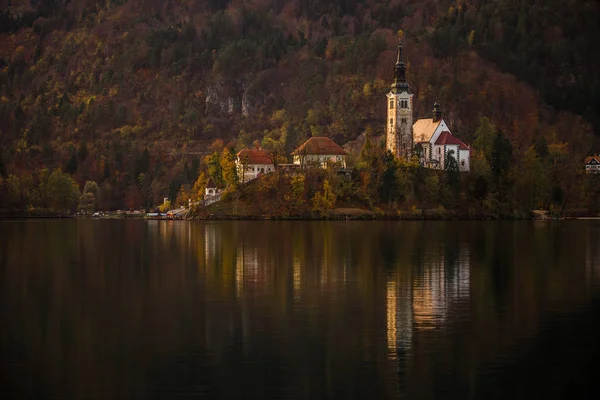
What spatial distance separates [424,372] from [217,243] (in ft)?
208

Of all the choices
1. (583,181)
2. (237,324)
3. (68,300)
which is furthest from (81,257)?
(583,181)

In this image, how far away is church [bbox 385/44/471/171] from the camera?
173 meters

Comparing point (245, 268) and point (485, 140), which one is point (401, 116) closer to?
point (485, 140)

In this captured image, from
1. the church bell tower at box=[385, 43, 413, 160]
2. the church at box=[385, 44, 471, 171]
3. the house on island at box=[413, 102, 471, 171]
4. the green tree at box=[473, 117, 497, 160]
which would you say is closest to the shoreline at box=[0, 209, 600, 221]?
the house on island at box=[413, 102, 471, 171]

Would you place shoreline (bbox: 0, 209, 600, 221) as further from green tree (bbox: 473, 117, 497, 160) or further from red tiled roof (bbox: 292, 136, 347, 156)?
red tiled roof (bbox: 292, 136, 347, 156)

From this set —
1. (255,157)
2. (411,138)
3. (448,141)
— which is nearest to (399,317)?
(448,141)

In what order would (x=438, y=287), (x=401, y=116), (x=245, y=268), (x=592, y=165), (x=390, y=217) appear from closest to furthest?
(x=438, y=287)
(x=245, y=268)
(x=390, y=217)
(x=401, y=116)
(x=592, y=165)

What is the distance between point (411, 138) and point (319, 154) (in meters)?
16.6

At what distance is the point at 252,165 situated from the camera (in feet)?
572

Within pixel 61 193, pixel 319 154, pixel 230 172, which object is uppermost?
pixel 319 154

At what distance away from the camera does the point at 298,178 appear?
6403 inches

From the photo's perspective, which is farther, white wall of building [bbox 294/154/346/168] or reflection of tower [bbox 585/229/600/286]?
white wall of building [bbox 294/154/346/168]

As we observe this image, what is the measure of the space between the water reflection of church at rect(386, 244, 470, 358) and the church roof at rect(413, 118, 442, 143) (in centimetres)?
9061

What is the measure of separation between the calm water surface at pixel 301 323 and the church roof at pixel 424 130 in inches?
3304
